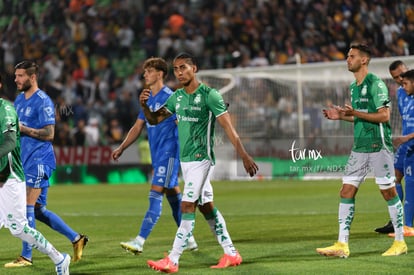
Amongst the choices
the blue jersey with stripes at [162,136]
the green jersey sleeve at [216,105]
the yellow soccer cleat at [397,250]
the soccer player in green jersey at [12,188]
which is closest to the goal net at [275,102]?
the blue jersey with stripes at [162,136]

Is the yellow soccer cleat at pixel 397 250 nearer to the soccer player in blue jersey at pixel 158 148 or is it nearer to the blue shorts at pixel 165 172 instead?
the soccer player in blue jersey at pixel 158 148

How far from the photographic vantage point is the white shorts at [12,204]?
821 centimetres

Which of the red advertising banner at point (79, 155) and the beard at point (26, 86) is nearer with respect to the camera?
the beard at point (26, 86)

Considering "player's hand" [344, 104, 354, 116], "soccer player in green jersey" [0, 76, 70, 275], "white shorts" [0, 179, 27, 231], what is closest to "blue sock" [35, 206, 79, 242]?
"soccer player in green jersey" [0, 76, 70, 275]

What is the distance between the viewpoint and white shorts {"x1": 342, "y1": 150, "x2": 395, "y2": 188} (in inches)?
389

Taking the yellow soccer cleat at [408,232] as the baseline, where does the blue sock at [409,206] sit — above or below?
above

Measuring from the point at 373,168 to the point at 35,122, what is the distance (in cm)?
383

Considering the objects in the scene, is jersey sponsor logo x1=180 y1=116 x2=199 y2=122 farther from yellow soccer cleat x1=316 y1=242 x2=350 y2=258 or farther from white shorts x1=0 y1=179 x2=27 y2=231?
yellow soccer cleat x1=316 y1=242 x2=350 y2=258

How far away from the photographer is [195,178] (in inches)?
360

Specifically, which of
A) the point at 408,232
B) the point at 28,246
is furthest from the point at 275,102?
the point at 28,246

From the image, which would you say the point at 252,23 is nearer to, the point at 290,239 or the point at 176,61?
the point at 290,239

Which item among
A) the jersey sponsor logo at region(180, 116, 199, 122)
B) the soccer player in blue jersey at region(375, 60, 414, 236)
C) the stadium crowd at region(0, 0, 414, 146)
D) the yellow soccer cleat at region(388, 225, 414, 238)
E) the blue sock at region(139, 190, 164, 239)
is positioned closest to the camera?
the jersey sponsor logo at region(180, 116, 199, 122)

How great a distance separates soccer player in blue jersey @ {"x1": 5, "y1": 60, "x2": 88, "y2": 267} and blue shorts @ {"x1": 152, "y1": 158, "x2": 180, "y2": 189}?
1.18 metres

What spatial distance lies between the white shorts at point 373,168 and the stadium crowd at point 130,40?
47.6 feet
